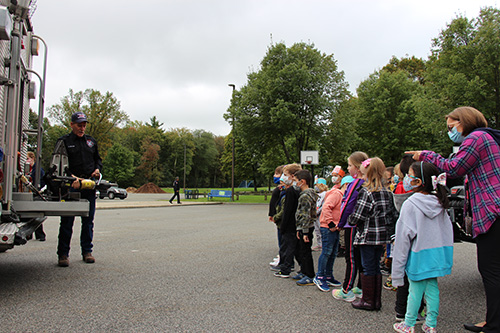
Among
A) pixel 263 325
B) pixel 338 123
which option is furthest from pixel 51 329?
pixel 338 123

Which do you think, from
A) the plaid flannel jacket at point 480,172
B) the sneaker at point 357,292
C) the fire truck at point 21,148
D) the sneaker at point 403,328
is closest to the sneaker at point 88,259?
the fire truck at point 21,148

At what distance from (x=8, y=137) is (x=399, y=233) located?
4.49 m

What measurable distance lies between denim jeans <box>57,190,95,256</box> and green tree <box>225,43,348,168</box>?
20.4 m

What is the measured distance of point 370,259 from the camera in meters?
4.09

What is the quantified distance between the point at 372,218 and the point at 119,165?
255ft

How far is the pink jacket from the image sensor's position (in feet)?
16.6

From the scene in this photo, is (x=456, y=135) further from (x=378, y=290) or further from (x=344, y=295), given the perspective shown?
(x=344, y=295)

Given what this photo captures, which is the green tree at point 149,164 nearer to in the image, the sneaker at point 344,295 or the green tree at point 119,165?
the green tree at point 119,165

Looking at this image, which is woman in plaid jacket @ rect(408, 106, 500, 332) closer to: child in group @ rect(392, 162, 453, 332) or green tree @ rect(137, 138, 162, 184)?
child in group @ rect(392, 162, 453, 332)

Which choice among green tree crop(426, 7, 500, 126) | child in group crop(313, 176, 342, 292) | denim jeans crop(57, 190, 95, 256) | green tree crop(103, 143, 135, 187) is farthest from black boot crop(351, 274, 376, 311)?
green tree crop(103, 143, 135, 187)

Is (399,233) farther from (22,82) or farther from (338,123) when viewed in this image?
(338,123)

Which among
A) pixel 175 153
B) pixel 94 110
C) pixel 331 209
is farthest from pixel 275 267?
pixel 175 153

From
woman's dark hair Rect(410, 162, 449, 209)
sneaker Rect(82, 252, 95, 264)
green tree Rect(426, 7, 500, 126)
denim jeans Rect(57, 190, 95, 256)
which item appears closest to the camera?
woman's dark hair Rect(410, 162, 449, 209)

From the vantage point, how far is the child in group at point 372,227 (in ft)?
13.4
